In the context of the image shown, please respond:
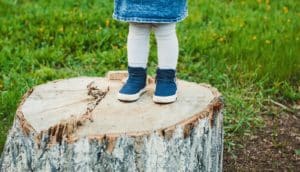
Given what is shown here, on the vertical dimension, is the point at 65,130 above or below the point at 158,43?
below

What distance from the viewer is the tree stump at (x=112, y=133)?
9.46ft

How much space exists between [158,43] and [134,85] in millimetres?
238

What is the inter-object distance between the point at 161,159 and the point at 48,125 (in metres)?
0.53

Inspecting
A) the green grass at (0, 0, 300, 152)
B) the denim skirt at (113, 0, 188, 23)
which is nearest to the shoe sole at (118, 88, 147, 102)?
the denim skirt at (113, 0, 188, 23)

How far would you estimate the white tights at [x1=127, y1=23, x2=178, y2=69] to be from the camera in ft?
10.5

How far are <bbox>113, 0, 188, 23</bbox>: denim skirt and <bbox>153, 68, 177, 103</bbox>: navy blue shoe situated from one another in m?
0.27

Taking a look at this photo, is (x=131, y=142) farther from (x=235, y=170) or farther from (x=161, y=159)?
(x=235, y=170)

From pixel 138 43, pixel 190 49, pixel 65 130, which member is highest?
pixel 138 43

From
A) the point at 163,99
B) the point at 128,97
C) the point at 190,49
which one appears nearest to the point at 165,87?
the point at 163,99

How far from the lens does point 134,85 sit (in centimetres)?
328

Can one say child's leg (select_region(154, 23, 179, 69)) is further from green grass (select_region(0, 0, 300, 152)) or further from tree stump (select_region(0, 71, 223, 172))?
green grass (select_region(0, 0, 300, 152))

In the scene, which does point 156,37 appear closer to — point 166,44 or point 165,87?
point 166,44

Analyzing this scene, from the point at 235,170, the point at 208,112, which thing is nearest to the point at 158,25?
the point at 208,112

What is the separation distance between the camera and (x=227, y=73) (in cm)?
484
